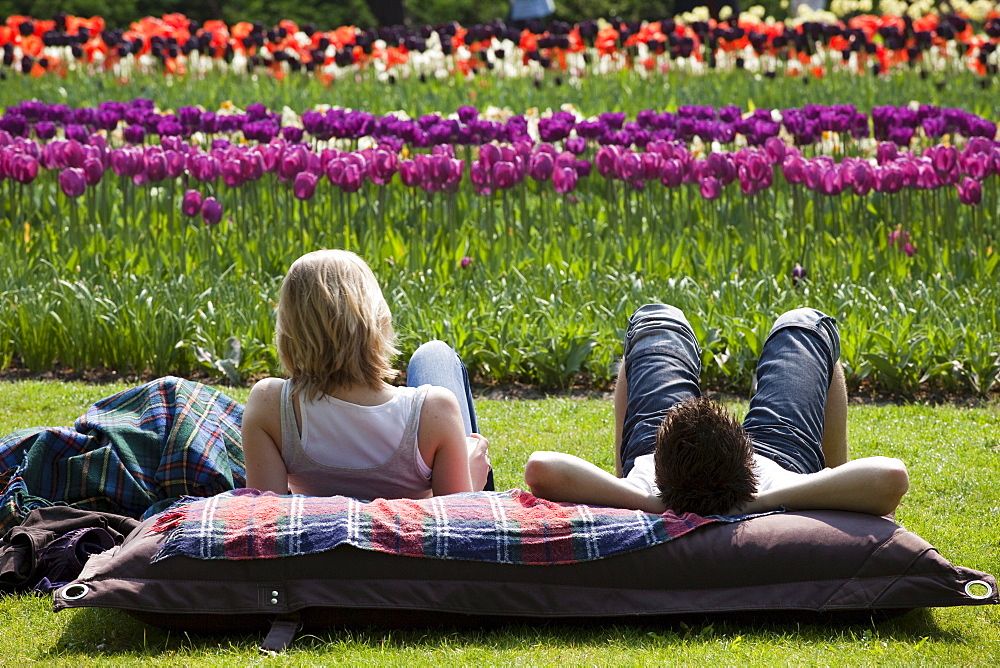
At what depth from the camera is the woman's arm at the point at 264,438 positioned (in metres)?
3.30

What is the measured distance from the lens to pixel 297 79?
13.2m

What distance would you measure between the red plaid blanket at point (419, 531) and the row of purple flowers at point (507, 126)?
14.6 ft

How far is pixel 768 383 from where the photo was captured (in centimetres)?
370

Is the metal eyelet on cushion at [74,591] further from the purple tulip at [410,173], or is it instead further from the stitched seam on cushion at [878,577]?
the purple tulip at [410,173]

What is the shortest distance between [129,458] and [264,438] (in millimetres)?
747

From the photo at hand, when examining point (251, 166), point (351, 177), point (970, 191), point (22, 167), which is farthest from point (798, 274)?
point (22, 167)

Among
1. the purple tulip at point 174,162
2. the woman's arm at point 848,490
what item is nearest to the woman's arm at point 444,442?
the woman's arm at point 848,490

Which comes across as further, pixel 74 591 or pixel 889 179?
pixel 889 179

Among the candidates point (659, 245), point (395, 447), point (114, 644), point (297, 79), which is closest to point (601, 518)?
point (395, 447)

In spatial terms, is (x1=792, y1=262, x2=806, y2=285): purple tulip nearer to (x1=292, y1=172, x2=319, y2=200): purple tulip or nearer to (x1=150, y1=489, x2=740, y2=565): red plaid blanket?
(x1=292, y1=172, x2=319, y2=200): purple tulip

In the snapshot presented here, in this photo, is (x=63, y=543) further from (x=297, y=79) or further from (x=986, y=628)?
(x=297, y=79)

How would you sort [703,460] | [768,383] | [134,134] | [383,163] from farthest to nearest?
[134,134] → [383,163] → [768,383] → [703,460]

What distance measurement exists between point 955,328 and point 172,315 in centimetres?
374

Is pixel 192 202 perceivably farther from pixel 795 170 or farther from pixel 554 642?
pixel 554 642
